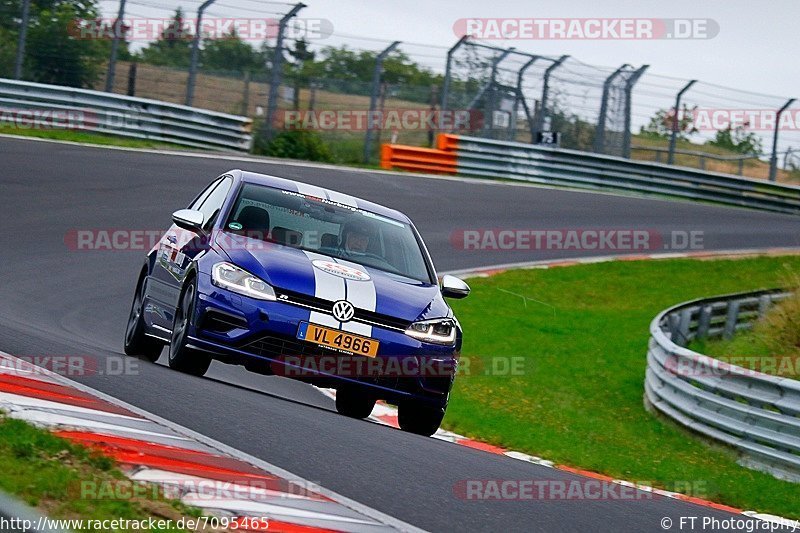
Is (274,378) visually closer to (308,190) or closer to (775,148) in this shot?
(308,190)

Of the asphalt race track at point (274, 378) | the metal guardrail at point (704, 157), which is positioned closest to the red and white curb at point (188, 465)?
the asphalt race track at point (274, 378)

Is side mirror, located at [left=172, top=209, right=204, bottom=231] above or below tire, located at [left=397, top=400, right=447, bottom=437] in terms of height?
above

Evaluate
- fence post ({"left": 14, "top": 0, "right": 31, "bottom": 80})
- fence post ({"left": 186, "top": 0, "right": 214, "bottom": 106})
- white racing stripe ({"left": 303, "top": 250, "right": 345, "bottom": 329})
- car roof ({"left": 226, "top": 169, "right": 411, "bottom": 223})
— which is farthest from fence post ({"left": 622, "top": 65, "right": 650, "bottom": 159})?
white racing stripe ({"left": 303, "top": 250, "right": 345, "bottom": 329})

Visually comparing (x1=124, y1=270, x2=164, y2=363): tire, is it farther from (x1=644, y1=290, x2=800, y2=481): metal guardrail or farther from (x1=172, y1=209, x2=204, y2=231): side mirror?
(x1=644, y1=290, x2=800, y2=481): metal guardrail

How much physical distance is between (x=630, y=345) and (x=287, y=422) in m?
9.05

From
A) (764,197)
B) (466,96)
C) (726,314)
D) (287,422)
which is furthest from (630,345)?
(764,197)

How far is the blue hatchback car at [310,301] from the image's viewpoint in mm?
7703

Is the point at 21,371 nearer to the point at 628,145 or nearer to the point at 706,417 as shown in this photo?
the point at 706,417

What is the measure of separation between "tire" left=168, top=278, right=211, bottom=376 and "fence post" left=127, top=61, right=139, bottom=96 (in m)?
16.4

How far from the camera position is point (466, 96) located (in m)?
27.8

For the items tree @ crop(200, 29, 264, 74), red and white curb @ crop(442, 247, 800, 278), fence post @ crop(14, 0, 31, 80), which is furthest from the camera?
tree @ crop(200, 29, 264, 74)

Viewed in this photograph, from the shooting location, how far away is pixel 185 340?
26.3ft

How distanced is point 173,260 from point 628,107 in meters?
21.1

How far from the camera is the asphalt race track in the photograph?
580 cm
